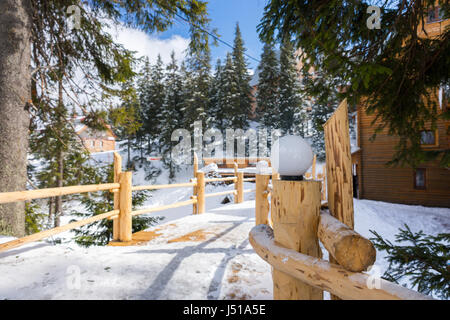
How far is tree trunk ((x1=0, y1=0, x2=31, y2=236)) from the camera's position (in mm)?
3604

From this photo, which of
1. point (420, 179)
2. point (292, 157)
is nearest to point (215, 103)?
point (420, 179)

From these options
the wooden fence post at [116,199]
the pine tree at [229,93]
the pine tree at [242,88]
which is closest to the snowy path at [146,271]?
the wooden fence post at [116,199]

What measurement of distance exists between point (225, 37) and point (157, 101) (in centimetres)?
1885

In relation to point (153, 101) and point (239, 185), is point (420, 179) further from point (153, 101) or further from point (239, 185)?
point (153, 101)

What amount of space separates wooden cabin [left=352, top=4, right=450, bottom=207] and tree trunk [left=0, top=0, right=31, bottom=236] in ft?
39.4

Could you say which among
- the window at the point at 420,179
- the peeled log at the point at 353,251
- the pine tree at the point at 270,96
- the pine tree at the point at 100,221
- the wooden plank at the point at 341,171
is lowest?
the pine tree at the point at 100,221

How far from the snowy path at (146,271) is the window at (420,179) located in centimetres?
1240

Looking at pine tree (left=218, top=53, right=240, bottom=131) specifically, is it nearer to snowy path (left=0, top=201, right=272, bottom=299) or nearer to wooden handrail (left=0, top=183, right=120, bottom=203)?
snowy path (left=0, top=201, right=272, bottom=299)

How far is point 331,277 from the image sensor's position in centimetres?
94

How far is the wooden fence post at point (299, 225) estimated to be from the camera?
1.28m

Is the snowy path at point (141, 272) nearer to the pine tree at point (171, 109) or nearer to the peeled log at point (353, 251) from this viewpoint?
the peeled log at point (353, 251)

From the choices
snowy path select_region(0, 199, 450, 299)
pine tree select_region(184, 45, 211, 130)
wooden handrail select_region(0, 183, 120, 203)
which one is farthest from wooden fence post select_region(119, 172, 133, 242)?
pine tree select_region(184, 45, 211, 130)

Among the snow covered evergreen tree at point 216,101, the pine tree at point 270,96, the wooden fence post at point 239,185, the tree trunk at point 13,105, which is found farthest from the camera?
the snow covered evergreen tree at point 216,101
